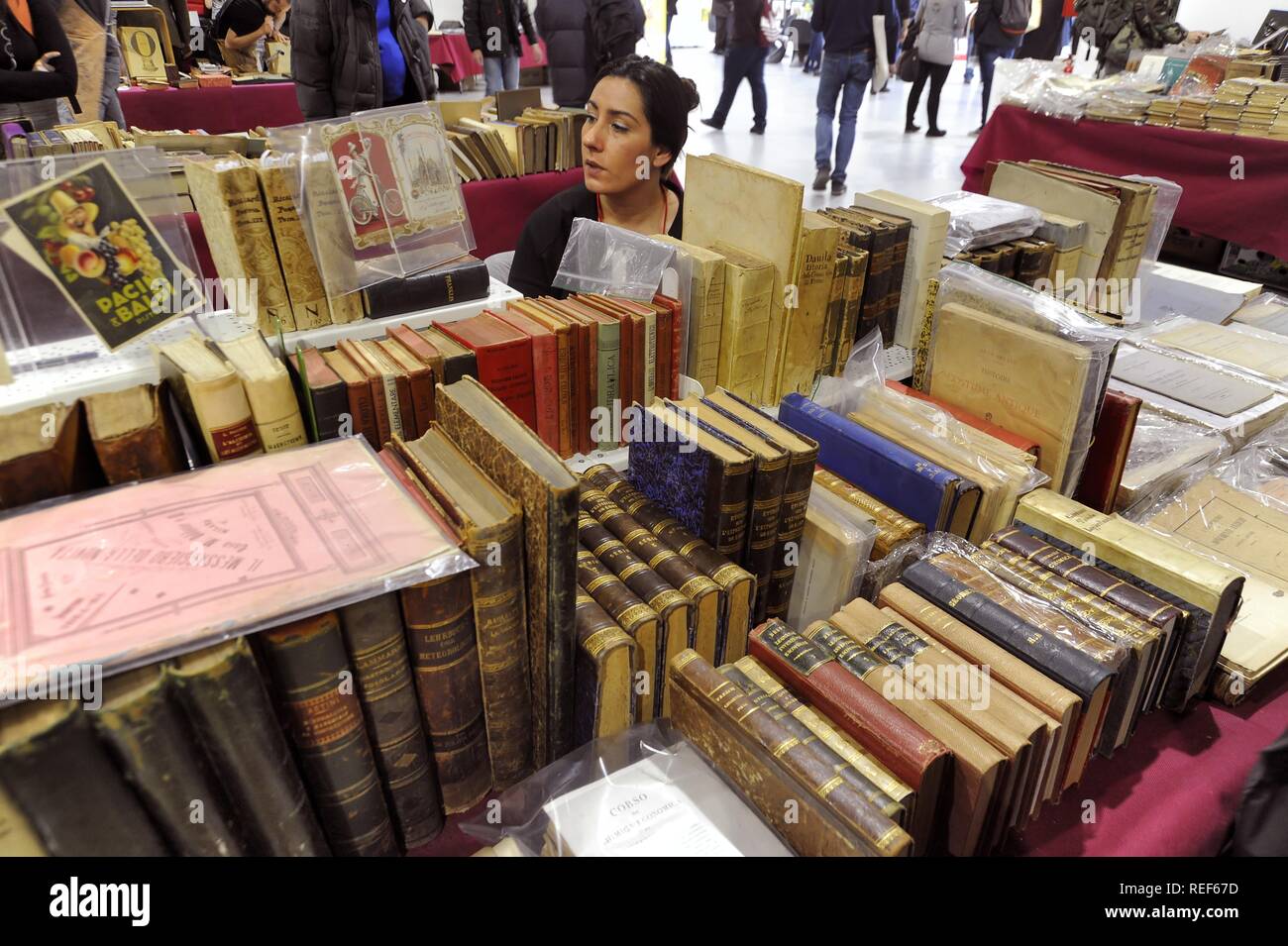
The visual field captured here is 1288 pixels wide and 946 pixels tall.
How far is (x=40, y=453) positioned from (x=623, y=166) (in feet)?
5.27

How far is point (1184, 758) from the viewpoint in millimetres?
1169

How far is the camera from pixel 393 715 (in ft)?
3.02

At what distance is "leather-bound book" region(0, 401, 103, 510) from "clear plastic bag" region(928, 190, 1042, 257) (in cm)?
193

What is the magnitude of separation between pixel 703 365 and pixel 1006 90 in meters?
3.98

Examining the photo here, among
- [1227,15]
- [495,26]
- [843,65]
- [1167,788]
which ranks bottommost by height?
[1167,788]

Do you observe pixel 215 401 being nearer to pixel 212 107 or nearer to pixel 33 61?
pixel 33 61

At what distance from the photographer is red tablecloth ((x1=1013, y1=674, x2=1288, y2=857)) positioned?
105cm

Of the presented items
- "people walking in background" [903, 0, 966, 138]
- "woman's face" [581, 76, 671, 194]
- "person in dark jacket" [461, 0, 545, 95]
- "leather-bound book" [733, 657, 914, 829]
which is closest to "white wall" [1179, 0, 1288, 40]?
"people walking in background" [903, 0, 966, 138]

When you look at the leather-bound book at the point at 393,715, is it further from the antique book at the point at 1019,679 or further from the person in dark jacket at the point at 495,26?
the person in dark jacket at the point at 495,26

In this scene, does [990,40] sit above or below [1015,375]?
above

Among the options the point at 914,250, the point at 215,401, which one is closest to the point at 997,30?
the point at 914,250

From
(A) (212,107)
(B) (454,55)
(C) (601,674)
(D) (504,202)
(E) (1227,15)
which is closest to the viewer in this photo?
(C) (601,674)

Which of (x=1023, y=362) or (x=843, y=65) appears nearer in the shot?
(x=1023, y=362)
